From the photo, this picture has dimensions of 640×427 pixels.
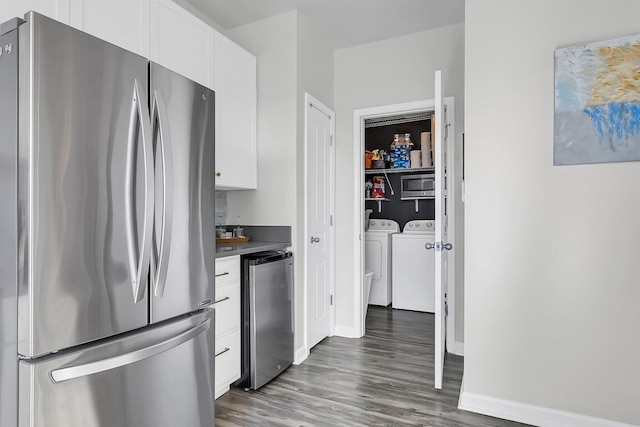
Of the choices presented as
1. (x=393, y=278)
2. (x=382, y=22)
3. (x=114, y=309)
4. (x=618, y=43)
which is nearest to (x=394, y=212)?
(x=393, y=278)

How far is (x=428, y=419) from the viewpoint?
81.0 inches

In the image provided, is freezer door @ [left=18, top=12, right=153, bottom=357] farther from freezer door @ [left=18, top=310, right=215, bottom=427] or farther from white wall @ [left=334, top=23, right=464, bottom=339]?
white wall @ [left=334, top=23, right=464, bottom=339]

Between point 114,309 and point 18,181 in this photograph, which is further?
point 114,309

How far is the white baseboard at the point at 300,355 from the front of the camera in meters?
2.81

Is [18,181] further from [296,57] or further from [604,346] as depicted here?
[604,346]

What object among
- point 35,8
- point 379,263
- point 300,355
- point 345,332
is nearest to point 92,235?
point 35,8

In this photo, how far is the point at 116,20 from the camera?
1798 millimetres

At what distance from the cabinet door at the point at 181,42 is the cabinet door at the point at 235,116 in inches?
4.5

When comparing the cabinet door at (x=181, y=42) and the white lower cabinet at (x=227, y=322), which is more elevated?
the cabinet door at (x=181, y=42)

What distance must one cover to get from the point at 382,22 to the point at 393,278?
9.37 ft

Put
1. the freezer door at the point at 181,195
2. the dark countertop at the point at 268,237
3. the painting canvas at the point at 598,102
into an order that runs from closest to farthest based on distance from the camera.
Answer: the freezer door at the point at 181,195 < the painting canvas at the point at 598,102 < the dark countertop at the point at 268,237

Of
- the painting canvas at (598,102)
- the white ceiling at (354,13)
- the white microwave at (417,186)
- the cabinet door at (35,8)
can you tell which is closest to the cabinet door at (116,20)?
the cabinet door at (35,8)

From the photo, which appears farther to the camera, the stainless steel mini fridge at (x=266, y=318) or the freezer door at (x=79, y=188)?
the stainless steel mini fridge at (x=266, y=318)

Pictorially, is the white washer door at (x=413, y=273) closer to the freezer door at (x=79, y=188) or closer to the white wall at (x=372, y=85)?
the white wall at (x=372, y=85)
